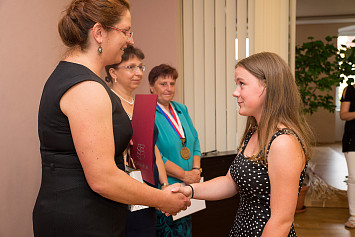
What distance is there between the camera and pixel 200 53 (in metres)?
4.02

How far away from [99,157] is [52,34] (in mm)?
1490

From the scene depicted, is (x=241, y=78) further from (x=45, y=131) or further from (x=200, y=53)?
(x=200, y=53)

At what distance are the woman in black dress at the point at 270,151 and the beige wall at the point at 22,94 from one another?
47.1 inches

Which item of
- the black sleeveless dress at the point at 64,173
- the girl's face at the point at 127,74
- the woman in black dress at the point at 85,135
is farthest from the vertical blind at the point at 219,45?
the black sleeveless dress at the point at 64,173

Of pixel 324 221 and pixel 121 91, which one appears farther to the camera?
pixel 324 221

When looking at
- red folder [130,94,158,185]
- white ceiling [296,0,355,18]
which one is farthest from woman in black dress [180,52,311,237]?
white ceiling [296,0,355,18]

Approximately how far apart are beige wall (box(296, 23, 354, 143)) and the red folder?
391 inches

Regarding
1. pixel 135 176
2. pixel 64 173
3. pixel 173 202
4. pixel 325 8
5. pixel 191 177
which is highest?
pixel 325 8

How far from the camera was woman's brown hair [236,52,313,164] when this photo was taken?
149cm

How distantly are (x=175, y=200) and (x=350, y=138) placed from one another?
128 inches

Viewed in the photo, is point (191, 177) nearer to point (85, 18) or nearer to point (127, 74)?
point (127, 74)

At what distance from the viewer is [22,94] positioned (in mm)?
2082

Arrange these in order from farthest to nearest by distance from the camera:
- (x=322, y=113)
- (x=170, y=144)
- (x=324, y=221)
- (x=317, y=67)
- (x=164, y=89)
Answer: (x=322, y=113) → (x=317, y=67) → (x=324, y=221) → (x=164, y=89) → (x=170, y=144)

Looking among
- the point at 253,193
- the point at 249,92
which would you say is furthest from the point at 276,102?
the point at 253,193
